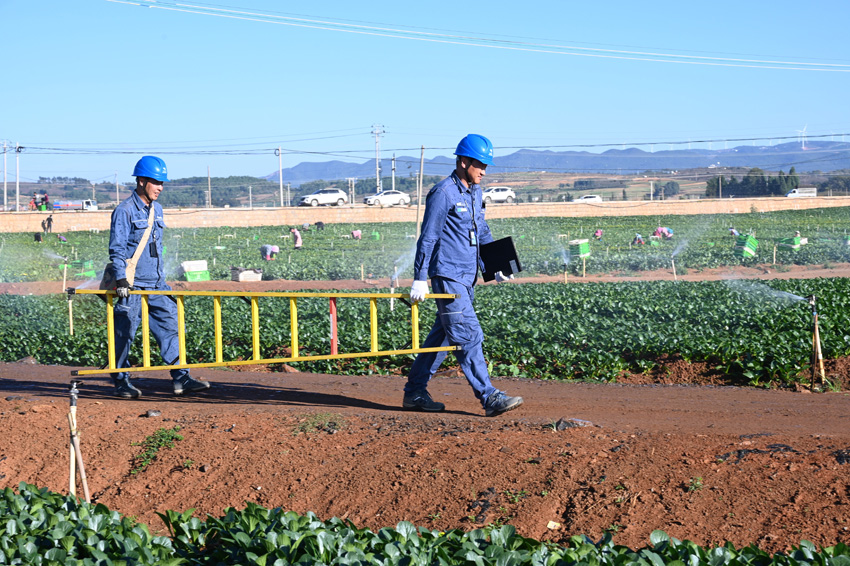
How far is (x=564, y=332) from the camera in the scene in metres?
10.6

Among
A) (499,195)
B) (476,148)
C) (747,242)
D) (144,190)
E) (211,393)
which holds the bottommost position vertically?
(211,393)

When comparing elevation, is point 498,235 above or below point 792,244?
above

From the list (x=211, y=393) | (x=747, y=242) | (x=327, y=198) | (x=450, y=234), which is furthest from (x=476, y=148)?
(x=327, y=198)

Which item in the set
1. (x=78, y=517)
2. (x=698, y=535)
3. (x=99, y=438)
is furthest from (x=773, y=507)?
(x=99, y=438)

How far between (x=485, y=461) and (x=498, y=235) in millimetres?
42632

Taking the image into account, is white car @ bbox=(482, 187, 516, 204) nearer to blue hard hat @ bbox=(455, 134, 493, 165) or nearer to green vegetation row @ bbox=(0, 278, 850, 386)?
green vegetation row @ bbox=(0, 278, 850, 386)

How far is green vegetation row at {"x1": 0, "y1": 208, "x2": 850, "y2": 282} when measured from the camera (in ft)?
97.1

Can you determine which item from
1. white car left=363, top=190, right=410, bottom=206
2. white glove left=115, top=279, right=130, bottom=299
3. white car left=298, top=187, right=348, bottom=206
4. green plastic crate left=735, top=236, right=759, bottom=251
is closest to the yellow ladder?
white glove left=115, top=279, right=130, bottom=299

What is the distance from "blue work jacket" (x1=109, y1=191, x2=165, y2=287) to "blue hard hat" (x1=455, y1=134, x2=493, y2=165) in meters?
2.87

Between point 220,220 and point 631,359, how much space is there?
152ft

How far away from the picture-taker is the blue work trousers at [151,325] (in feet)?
23.9

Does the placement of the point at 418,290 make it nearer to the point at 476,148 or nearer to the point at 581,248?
the point at 476,148

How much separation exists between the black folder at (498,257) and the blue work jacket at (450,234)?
0.61 feet

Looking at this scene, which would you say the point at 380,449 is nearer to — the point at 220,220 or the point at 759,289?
the point at 759,289
